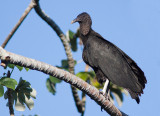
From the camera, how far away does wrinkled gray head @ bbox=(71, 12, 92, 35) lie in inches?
208

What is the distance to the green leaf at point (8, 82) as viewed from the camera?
287 cm

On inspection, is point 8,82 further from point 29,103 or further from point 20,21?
point 20,21

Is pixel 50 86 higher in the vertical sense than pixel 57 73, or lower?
higher

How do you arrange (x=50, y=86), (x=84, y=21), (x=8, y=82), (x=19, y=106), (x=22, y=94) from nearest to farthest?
(x=8, y=82)
(x=22, y=94)
(x=19, y=106)
(x=84, y=21)
(x=50, y=86)

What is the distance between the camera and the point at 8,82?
2.89 m

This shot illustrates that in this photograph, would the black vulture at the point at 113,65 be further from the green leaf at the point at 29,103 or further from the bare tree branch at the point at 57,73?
the green leaf at the point at 29,103

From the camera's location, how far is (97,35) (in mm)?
5008

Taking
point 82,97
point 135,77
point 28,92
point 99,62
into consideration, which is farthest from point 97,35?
point 28,92

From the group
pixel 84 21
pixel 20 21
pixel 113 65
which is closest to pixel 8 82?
pixel 113 65

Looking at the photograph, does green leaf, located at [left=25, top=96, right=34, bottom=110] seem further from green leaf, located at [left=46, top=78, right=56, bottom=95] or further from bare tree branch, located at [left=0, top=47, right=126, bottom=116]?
green leaf, located at [left=46, top=78, right=56, bottom=95]

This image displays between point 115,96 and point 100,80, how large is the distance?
1.40 m

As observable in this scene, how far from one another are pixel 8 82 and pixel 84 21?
9.36 feet

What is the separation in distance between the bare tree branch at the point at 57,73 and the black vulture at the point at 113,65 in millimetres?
509

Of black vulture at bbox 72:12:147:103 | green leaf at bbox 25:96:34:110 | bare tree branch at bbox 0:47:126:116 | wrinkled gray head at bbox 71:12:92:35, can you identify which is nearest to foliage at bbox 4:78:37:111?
green leaf at bbox 25:96:34:110
